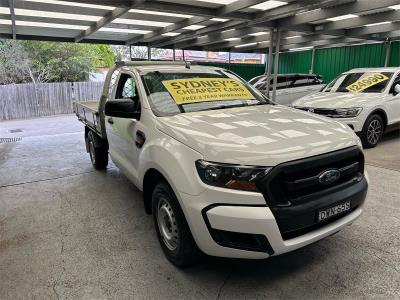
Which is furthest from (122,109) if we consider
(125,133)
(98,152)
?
(98,152)

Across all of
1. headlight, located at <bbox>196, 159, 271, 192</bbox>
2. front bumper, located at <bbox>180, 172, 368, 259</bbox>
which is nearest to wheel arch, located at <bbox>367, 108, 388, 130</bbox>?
front bumper, located at <bbox>180, 172, 368, 259</bbox>

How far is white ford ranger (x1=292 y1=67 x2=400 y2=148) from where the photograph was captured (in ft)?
20.2

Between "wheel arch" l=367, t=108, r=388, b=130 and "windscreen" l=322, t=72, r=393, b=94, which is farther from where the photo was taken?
"windscreen" l=322, t=72, r=393, b=94

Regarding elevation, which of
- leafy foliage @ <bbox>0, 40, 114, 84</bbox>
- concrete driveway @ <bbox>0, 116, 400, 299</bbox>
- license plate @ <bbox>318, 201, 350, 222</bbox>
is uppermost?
leafy foliage @ <bbox>0, 40, 114, 84</bbox>

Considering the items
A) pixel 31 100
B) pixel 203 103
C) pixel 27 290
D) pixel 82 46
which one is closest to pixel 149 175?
pixel 203 103

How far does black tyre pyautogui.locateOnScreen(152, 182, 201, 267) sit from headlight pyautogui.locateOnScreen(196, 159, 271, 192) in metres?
0.40

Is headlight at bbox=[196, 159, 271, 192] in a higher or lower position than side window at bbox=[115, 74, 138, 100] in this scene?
lower

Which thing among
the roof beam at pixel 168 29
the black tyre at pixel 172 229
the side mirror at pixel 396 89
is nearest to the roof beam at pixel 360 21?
the side mirror at pixel 396 89

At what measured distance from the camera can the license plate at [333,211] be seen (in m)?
2.17

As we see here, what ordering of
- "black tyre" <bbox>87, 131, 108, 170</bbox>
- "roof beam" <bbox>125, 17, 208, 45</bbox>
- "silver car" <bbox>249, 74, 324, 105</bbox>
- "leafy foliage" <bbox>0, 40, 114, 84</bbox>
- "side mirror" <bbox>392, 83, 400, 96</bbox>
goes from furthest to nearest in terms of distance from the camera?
1. "leafy foliage" <bbox>0, 40, 114, 84</bbox>
2. "silver car" <bbox>249, 74, 324, 105</bbox>
3. "roof beam" <bbox>125, 17, 208, 45</bbox>
4. "side mirror" <bbox>392, 83, 400, 96</bbox>
5. "black tyre" <bbox>87, 131, 108, 170</bbox>

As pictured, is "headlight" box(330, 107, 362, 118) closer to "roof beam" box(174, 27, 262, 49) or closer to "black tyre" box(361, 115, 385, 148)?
"black tyre" box(361, 115, 385, 148)

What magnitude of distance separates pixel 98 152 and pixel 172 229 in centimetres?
317

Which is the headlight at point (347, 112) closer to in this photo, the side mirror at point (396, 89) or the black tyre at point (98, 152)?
the side mirror at point (396, 89)

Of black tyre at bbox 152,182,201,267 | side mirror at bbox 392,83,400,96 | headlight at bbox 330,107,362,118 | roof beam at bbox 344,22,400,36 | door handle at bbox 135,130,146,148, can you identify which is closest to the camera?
black tyre at bbox 152,182,201,267
